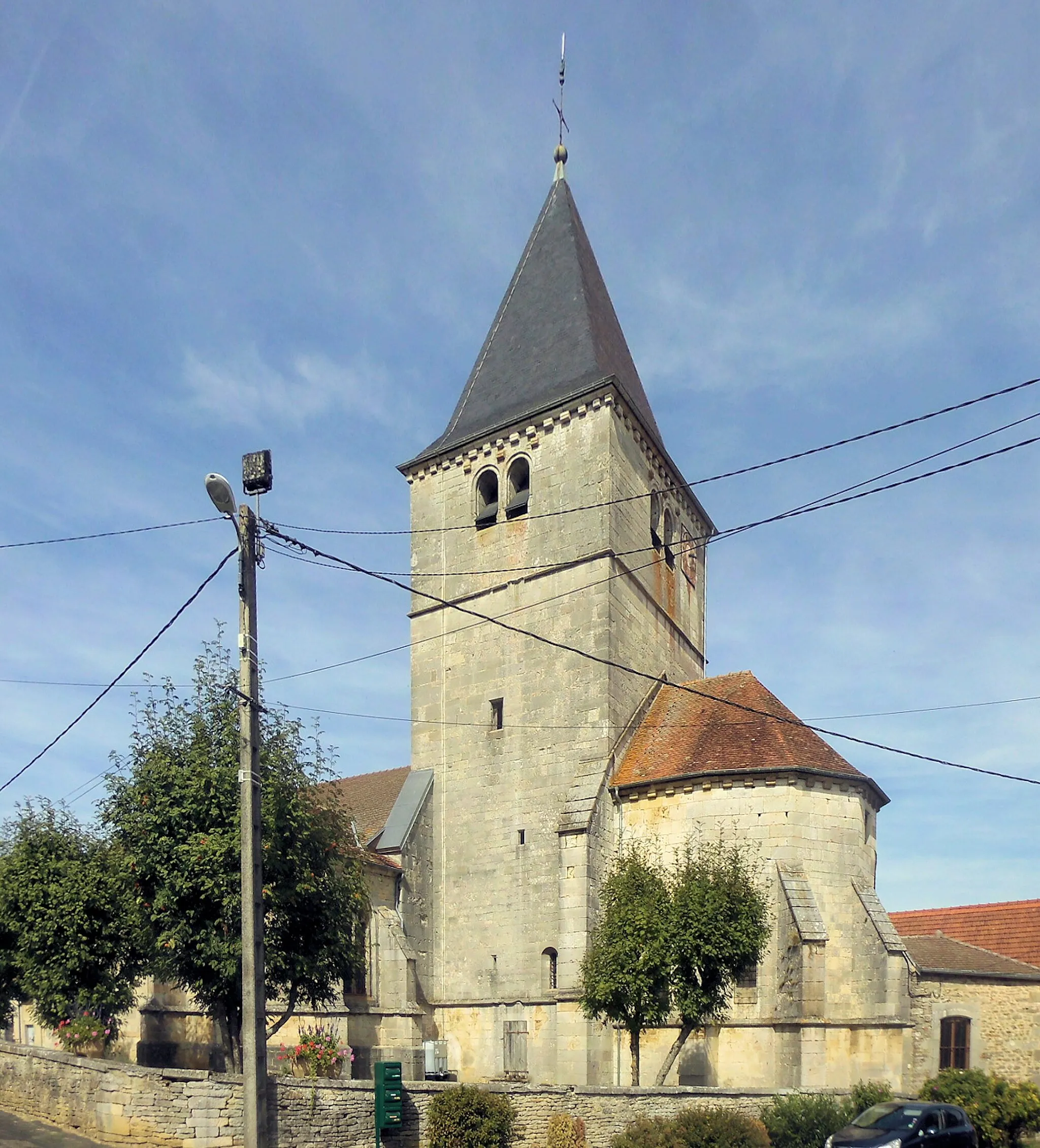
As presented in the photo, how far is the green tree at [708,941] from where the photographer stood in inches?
815

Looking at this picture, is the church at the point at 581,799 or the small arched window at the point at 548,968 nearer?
the church at the point at 581,799

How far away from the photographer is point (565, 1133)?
1786cm

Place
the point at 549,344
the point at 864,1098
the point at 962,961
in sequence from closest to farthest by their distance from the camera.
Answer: the point at 864,1098 < the point at 962,961 < the point at 549,344

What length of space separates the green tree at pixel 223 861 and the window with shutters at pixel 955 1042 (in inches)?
582

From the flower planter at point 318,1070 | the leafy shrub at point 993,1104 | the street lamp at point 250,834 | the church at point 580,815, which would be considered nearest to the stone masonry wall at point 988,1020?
the church at point 580,815

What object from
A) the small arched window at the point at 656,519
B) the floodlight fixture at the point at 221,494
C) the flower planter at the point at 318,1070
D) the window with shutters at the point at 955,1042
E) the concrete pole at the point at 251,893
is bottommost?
the window with shutters at the point at 955,1042

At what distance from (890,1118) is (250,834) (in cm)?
1025

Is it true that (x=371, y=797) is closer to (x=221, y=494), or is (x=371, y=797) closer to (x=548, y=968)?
(x=548, y=968)

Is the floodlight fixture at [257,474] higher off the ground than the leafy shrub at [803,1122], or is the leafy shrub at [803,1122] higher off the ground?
the floodlight fixture at [257,474]

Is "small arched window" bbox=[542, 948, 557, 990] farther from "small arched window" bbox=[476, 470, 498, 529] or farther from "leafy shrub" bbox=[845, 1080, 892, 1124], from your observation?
"small arched window" bbox=[476, 470, 498, 529]

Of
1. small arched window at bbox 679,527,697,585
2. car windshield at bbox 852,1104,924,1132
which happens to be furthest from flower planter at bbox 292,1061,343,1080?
small arched window at bbox 679,527,697,585

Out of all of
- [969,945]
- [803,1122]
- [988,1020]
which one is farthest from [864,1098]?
[969,945]

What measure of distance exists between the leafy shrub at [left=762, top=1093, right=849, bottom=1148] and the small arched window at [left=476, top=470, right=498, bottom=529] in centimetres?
1634

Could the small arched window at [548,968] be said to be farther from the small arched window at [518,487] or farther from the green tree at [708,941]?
the small arched window at [518,487]
